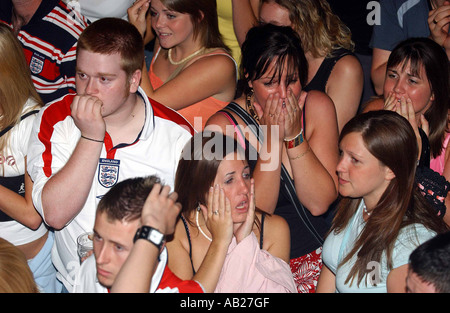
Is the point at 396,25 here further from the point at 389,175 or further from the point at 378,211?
the point at 378,211

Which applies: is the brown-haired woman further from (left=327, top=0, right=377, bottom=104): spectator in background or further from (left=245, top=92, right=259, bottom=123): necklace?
(left=327, top=0, right=377, bottom=104): spectator in background

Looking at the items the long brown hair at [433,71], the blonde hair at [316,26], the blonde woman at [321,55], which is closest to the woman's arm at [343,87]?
the blonde woman at [321,55]

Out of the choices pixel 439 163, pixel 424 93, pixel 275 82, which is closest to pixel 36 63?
pixel 275 82

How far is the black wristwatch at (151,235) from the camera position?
196 cm

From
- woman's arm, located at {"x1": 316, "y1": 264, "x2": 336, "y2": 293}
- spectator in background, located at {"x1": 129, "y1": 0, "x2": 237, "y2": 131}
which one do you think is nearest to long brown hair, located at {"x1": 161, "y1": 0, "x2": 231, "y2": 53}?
spectator in background, located at {"x1": 129, "y1": 0, "x2": 237, "y2": 131}

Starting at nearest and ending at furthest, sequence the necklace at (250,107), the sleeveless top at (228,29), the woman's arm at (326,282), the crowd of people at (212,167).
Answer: the crowd of people at (212,167), the woman's arm at (326,282), the necklace at (250,107), the sleeveless top at (228,29)

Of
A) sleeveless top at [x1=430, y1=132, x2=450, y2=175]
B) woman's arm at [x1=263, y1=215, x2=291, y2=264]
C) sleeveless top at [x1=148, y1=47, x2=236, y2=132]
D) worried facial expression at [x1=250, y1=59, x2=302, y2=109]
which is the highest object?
worried facial expression at [x1=250, y1=59, x2=302, y2=109]

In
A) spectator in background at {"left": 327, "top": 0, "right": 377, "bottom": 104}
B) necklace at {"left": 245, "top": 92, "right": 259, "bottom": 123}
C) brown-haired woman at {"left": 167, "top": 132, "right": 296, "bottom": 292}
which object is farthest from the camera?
spectator in background at {"left": 327, "top": 0, "right": 377, "bottom": 104}

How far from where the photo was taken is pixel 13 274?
2033 millimetres

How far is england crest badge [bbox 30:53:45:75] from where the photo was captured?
10.6 ft

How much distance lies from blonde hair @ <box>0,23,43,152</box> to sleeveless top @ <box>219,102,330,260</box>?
999 millimetres

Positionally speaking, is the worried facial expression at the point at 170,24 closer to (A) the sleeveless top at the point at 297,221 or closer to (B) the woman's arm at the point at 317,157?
(A) the sleeveless top at the point at 297,221

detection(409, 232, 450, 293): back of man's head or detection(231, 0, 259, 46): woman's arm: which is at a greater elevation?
detection(409, 232, 450, 293): back of man's head
